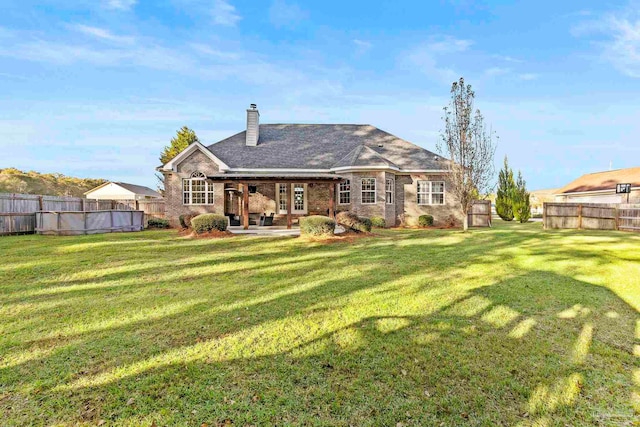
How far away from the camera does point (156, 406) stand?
2906mm

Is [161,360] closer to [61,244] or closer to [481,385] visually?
[481,385]

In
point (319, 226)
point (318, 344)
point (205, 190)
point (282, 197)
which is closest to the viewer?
point (318, 344)

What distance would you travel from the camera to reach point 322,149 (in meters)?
21.6

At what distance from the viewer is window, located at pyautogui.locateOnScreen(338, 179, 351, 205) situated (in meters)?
18.9

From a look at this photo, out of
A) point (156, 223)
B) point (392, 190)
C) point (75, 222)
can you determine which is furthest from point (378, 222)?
point (75, 222)

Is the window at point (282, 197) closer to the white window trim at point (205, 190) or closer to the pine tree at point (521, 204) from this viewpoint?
the white window trim at point (205, 190)

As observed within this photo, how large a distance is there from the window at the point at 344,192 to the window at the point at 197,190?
834cm

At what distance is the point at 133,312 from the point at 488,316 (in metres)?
6.19

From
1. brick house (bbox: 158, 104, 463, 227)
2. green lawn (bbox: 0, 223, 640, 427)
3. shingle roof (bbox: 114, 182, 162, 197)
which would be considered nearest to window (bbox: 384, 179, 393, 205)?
brick house (bbox: 158, 104, 463, 227)

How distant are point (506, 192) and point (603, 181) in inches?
565

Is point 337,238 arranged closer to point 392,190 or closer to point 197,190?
point 392,190

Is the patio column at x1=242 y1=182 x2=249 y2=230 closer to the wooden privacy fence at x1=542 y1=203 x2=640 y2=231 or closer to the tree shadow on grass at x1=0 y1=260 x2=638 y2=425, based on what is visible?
the tree shadow on grass at x1=0 y1=260 x2=638 y2=425

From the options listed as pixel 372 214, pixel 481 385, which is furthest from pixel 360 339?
pixel 372 214

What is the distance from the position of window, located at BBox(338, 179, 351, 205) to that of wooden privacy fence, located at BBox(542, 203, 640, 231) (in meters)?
11.8
